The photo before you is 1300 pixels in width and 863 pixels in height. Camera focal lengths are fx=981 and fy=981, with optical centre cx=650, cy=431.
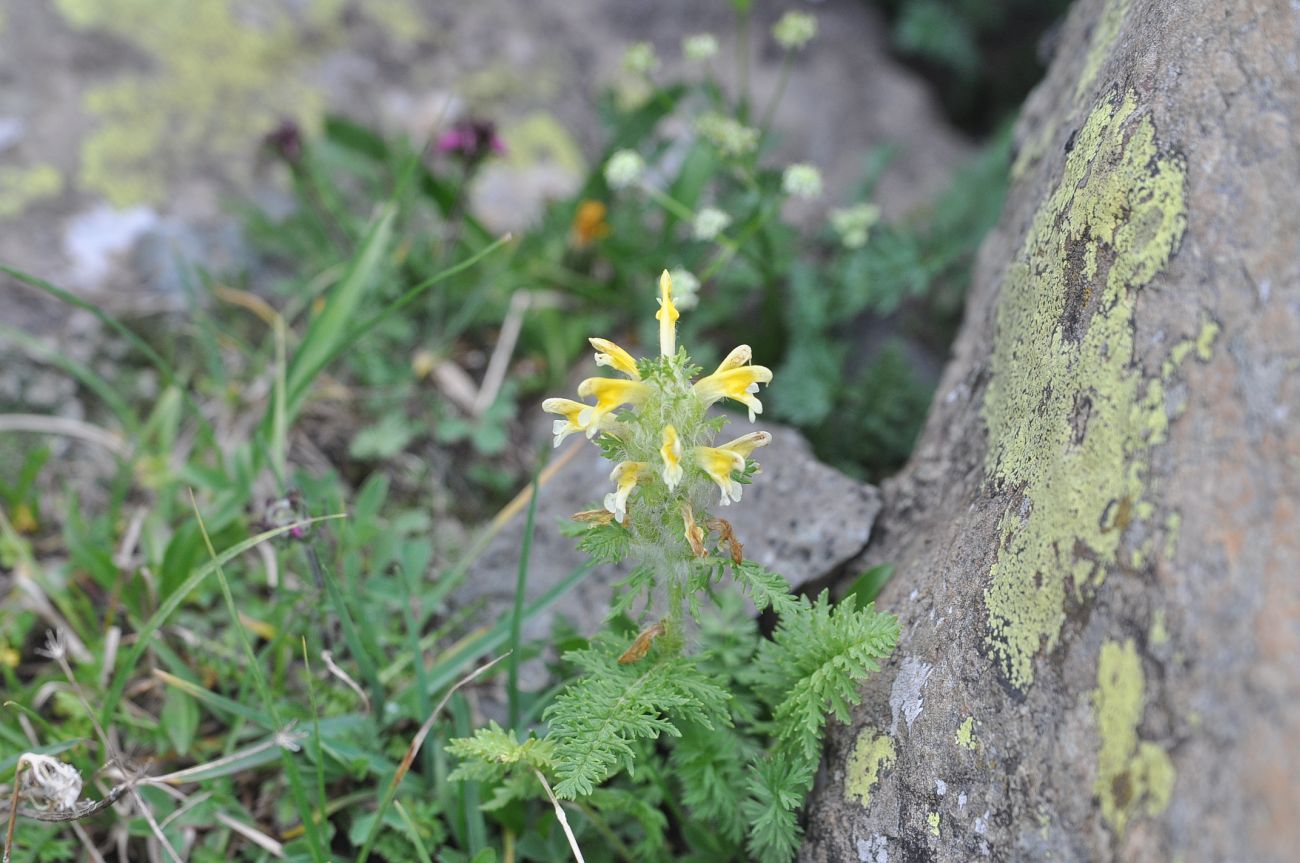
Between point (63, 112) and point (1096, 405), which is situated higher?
point (1096, 405)

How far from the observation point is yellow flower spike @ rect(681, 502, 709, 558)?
186 cm

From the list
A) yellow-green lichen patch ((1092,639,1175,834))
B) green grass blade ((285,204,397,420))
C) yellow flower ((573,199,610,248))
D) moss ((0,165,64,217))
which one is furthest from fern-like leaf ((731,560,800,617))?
moss ((0,165,64,217))

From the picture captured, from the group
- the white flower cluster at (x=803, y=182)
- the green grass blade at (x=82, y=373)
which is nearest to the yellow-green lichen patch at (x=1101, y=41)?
the white flower cluster at (x=803, y=182)

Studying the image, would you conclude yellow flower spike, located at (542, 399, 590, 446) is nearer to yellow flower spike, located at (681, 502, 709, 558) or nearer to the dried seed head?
yellow flower spike, located at (681, 502, 709, 558)

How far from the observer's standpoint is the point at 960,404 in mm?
2543

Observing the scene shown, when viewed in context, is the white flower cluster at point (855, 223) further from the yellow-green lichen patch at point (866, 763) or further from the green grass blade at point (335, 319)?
the yellow-green lichen patch at point (866, 763)

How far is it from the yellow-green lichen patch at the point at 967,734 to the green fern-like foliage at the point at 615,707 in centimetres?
45

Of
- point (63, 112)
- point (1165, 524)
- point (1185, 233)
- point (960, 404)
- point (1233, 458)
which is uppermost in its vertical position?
point (1185, 233)

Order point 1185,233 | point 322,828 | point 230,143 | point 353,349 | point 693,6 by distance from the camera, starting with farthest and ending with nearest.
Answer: point 693,6, point 230,143, point 353,349, point 322,828, point 1185,233

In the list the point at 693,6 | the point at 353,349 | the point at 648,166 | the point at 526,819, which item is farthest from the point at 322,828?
the point at 693,6

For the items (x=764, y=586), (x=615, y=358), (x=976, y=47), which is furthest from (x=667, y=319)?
(x=976, y=47)

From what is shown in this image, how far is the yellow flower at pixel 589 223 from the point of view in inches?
150

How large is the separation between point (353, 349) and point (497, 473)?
0.69 m

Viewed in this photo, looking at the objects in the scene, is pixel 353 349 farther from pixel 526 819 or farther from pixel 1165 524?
pixel 1165 524
